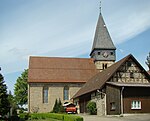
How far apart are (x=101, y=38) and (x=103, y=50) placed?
296 centimetres

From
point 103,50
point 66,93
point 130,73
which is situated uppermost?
point 103,50

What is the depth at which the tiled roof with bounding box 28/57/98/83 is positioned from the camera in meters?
54.8

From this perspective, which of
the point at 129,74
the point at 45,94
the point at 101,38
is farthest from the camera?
the point at 101,38

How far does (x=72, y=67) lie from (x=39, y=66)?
7.15m

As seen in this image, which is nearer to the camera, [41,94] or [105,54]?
[41,94]

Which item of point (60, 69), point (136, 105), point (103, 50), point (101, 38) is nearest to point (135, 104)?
point (136, 105)

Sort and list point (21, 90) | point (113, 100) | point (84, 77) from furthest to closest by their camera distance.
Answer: point (21, 90) → point (84, 77) → point (113, 100)

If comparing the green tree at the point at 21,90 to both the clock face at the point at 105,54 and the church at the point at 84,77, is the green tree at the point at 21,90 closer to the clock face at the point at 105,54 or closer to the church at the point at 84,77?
the church at the point at 84,77

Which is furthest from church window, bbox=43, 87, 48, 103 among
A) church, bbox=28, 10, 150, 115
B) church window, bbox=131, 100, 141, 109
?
church window, bbox=131, 100, 141, 109

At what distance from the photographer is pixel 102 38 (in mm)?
59781

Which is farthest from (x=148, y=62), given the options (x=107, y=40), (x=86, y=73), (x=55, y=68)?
(x=55, y=68)

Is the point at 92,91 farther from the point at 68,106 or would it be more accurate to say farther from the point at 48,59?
the point at 48,59

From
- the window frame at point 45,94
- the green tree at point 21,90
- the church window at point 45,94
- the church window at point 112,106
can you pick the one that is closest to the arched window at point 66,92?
the window frame at point 45,94

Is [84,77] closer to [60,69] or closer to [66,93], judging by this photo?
[66,93]
